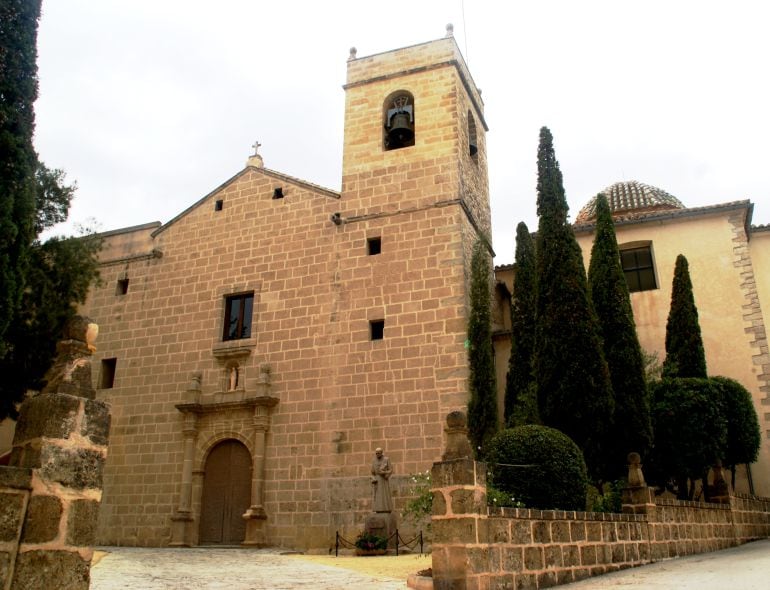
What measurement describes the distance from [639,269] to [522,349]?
5.39m

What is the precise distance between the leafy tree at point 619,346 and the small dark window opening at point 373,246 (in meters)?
4.86

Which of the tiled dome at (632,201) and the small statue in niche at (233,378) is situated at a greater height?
the tiled dome at (632,201)

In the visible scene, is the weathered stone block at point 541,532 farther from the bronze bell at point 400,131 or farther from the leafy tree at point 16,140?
the bronze bell at point 400,131

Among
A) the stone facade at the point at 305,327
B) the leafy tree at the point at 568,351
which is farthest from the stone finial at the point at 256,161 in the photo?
the leafy tree at the point at 568,351

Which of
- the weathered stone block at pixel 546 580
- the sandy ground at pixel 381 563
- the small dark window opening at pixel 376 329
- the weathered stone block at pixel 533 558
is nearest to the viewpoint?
the weathered stone block at pixel 533 558

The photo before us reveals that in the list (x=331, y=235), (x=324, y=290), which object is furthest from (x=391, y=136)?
(x=324, y=290)

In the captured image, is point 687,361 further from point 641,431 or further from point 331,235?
point 331,235

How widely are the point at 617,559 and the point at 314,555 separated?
6.17 metres

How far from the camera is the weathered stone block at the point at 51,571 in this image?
373 centimetres

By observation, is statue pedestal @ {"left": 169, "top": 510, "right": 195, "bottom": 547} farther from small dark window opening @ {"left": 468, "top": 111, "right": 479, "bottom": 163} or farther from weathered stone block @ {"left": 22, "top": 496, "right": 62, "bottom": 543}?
weathered stone block @ {"left": 22, "top": 496, "right": 62, "bottom": 543}

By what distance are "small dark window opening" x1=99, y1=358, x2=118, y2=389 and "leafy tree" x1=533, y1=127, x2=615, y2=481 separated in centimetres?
1063

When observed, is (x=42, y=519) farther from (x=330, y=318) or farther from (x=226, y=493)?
(x=330, y=318)

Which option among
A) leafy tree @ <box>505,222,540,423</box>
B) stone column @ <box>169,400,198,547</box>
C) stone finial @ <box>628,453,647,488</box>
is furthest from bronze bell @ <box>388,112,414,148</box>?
stone finial @ <box>628,453,647,488</box>

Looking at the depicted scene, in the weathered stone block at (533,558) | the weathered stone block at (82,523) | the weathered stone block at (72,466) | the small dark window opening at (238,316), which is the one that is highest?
the small dark window opening at (238,316)
